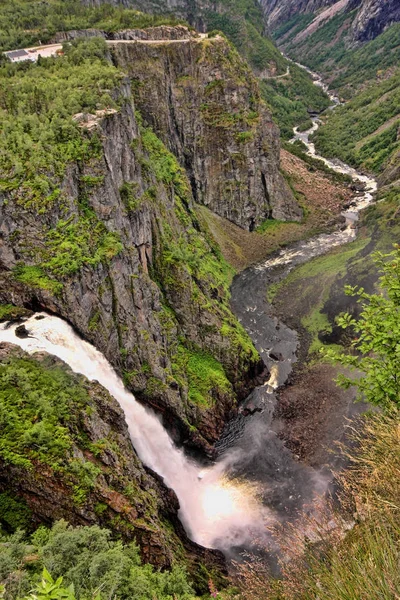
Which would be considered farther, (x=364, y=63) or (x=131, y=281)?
(x=364, y=63)

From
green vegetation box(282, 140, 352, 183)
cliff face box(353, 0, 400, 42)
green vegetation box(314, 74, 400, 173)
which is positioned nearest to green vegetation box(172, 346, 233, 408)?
green vegetation box(282, 140, 352, 183)

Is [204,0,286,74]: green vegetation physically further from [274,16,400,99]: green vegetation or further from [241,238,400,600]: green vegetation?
[241,238,400,600]: green vegetation

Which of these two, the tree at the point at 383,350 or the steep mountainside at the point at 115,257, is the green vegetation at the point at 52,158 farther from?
the tree at the point at 383,350

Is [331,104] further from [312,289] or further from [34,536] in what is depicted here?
[34,536]

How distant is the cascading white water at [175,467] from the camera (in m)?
24.5

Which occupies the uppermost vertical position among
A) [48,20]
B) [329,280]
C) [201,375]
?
[48,20]

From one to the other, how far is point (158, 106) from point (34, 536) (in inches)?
2274

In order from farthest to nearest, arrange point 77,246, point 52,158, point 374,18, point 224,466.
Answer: point 374,18, point 224,466, point 52,158, point 77,246

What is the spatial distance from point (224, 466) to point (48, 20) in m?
67.3

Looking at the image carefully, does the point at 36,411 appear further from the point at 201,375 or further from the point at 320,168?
the point at 320,168

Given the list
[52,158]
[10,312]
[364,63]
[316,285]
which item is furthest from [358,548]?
[364,63]

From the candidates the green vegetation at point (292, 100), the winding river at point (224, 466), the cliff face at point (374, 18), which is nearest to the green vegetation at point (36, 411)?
the winding river at point (224, 466)

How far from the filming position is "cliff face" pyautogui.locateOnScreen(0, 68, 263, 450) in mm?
26125

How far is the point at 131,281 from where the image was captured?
106ft
